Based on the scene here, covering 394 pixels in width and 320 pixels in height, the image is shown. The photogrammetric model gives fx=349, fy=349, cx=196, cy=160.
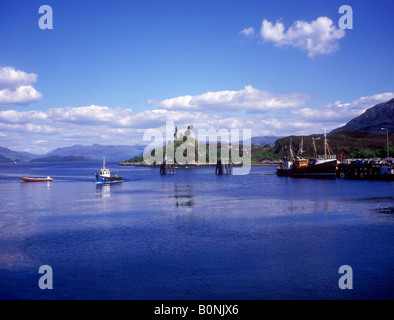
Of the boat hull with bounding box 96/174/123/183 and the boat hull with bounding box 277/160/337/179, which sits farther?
the boat hull with bounding box 277/160/337/179

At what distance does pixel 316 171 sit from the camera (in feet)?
443

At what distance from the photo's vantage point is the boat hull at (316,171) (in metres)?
130

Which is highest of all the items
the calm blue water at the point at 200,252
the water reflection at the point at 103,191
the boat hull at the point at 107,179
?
the boat hull at the point at 107,179

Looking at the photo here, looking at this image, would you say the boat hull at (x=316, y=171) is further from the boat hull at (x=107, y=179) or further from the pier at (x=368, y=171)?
the boat hull at (x=107, y=179)

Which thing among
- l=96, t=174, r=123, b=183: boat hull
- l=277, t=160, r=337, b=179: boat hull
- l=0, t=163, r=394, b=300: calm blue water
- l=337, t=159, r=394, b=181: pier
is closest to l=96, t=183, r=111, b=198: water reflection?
l=96, t=174, r=123, b=183: boat hull

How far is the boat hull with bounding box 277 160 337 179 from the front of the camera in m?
130

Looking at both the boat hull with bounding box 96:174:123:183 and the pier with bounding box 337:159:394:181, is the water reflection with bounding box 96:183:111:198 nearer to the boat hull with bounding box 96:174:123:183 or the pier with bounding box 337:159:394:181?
the boat hull with bounding box 96:174:123:183

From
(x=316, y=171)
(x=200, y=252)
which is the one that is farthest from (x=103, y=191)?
(x=316, y=171)

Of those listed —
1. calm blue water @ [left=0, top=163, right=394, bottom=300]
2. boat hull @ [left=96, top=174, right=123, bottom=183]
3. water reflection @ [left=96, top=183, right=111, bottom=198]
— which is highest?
boat hull @ [left=96, top=174, right=123, bottom=183]

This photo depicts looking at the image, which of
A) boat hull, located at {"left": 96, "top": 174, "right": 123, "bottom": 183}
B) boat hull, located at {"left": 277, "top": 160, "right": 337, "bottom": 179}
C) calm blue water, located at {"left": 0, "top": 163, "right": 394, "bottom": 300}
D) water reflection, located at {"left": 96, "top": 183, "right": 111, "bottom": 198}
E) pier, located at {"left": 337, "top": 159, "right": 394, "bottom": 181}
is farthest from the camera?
boat hull, located at {"left": 277, "top": 160, "right": 337, "bottom": 179}

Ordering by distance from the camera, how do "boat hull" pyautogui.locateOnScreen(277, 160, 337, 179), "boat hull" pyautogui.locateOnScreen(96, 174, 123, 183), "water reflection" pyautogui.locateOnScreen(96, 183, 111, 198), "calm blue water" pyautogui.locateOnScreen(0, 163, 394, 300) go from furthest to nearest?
"boat hull" pyautogui.locateOnScreen(277, 160, 337, 179)
"boat hull" pyautogui.locateOnScreen(96, 174, 123, 183)
"water reflection" pyautogui.locateOnScreen(96, 183, 111, 198)
"calm blue water" pyautogui.locateOnScreen(0, 163, 394, 300)

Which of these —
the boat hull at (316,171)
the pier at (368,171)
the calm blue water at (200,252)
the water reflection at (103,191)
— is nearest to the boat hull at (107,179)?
the water reflection at (103,191)

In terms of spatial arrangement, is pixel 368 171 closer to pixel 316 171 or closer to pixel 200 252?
pixel 316 171
